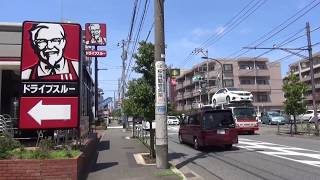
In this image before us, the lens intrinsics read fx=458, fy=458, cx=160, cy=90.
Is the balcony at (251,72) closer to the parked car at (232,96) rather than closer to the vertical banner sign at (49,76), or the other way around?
the parked car at (232,96)

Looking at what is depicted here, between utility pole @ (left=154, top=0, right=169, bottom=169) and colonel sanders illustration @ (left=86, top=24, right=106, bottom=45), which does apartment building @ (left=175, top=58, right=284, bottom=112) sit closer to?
colonel sanders illustration @ (left=86, top=24, right=106, bottom=45)

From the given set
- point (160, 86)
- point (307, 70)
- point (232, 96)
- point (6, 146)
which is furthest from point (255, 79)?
point (6, 146)

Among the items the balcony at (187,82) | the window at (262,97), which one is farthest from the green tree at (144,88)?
the balcony at (187,82)

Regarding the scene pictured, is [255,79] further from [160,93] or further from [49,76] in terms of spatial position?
[49,76]

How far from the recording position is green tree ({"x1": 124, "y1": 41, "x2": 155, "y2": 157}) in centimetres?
1625

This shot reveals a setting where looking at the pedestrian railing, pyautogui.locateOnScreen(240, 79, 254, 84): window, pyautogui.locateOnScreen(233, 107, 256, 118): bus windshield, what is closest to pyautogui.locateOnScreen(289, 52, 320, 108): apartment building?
pyautogui.locateOnScreen(240, 79, 254, 84): window

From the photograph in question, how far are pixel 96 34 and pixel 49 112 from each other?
3243cm

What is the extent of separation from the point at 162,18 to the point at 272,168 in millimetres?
5865

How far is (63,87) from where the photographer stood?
13.0m

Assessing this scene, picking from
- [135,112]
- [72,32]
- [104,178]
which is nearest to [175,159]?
[135,112]

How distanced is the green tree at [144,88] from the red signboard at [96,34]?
27.8m

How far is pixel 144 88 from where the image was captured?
16.2 m

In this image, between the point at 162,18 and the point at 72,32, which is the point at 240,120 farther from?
the point at 72,32

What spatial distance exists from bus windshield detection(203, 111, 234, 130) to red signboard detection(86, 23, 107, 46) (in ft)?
80.2
